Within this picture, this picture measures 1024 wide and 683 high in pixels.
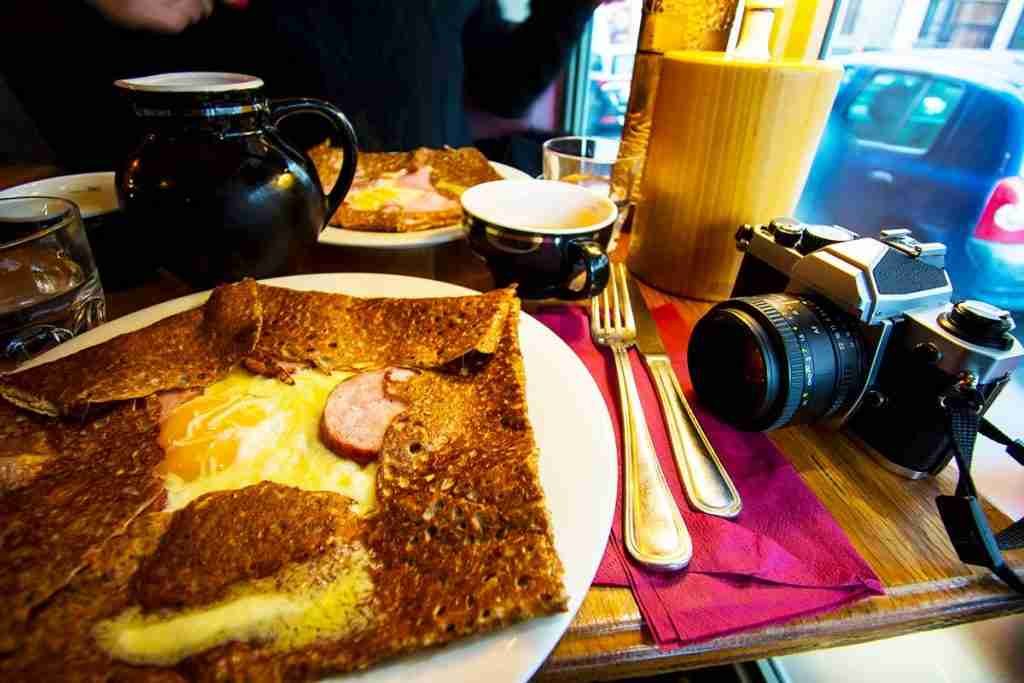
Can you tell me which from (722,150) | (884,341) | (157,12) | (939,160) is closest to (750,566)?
(884,341)

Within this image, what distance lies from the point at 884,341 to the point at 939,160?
1.42m

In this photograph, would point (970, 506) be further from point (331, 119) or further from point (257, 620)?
point (331, 119)

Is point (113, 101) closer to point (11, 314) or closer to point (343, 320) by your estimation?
point (11, 314)

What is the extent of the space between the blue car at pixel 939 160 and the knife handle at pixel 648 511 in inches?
46.0

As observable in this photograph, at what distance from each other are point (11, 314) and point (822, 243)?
1.39 m

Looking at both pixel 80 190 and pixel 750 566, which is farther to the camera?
pixel 80 190

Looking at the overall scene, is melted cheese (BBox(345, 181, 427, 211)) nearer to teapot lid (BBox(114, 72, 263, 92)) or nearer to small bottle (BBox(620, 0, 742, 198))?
teapot lid (BBox(114, 72, 263, 92))

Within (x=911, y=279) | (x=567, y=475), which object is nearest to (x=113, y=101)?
(x=567, y=475)

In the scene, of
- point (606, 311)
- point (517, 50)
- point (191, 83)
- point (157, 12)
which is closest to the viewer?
point (191, 83)

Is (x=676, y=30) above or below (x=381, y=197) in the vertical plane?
above

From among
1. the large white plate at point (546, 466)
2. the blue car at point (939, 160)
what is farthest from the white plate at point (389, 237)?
the blue car at point (939, 160)

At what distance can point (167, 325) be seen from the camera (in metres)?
0.85

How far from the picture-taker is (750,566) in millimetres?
666

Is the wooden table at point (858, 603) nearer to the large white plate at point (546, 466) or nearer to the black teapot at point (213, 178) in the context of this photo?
the large white plate at point (546, 466)
